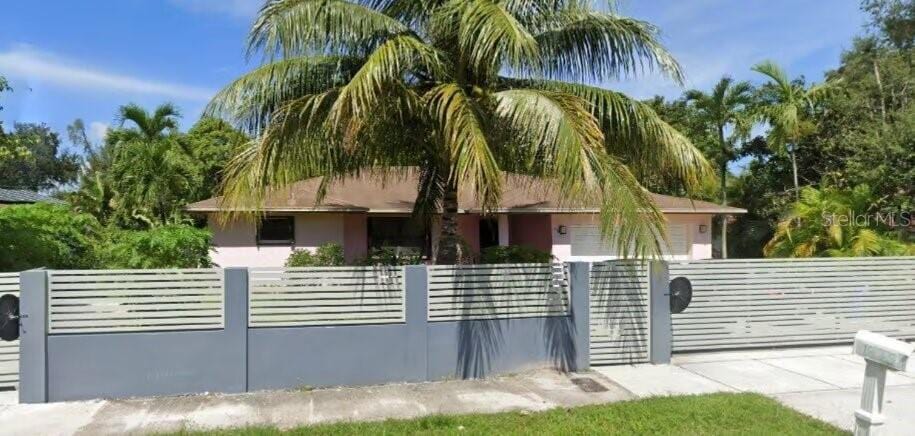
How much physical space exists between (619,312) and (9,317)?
6848mm

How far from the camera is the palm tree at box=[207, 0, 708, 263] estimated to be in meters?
6.39

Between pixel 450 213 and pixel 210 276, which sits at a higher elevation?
pixel 450 213

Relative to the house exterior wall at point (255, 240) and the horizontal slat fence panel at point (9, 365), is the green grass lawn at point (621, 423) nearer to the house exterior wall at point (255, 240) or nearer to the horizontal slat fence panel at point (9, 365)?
the horizontal slat fence panel at point (9, 365)

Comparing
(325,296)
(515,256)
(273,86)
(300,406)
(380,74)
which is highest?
(273,86)

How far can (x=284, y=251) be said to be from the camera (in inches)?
597

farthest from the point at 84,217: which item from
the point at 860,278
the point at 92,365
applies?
the point at 860,278

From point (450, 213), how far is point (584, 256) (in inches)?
386

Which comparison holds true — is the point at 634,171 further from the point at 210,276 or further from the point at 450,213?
the point at 210,276

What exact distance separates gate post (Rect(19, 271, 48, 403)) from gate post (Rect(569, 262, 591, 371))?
578cm

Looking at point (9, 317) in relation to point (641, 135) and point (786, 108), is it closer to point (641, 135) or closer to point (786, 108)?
point (641, 135)

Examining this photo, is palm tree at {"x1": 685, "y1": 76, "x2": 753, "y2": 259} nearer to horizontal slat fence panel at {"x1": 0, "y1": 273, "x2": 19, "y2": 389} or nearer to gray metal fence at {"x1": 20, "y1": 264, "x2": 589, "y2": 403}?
gray metal fence at {"x1": 20, "y1": 264, "x2": 589, "y2": 403}

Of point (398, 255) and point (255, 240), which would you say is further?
point (255, 240)

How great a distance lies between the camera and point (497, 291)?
24.4 feet

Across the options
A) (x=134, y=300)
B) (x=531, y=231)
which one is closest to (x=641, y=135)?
(x=134, y=300)
